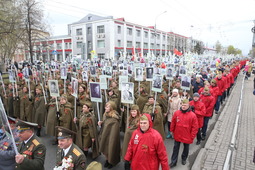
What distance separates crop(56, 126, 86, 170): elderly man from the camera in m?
2.65

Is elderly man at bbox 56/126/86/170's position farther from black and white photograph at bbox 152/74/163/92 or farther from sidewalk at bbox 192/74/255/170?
black and white photograph at bbox 152/74/163/92

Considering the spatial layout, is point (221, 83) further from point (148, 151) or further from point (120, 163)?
point (148, 151)

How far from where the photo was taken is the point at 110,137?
454 cm

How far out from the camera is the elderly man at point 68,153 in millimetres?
2646

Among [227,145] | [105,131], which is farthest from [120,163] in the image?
[227,145]

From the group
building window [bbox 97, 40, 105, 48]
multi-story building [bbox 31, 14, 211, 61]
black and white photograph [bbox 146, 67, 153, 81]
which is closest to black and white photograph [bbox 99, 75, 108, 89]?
black and white photograph [bbox 146, 67, 153, 81]

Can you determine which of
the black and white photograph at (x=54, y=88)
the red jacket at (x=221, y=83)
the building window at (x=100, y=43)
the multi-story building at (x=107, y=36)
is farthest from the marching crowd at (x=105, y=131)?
the building window at (x=100, y=43)

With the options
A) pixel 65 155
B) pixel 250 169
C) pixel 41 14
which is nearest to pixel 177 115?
pixel 250 169

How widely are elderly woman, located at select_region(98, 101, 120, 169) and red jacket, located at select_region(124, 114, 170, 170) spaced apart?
1.24 meters

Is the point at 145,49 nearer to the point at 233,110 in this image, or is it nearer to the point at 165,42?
the point at 165,42

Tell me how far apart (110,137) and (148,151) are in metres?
1.57

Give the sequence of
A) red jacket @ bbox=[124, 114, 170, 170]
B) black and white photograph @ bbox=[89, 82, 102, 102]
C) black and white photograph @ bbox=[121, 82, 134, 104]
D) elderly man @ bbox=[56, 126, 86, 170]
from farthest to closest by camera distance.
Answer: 1. black and white photograph @ bbox=[89, 82, 102, 102]
2. black and white photograph @ bbox=[121, 82, 134, 104]
3. red jacket @ bbox=[124, 114, 170, 170]
4. elderly man @ bbox=[56, 126, 86, 170]

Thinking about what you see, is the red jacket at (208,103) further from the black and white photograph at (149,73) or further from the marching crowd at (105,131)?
the black and white photograph at (149,73)

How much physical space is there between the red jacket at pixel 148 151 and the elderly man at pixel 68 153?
0.99 m
